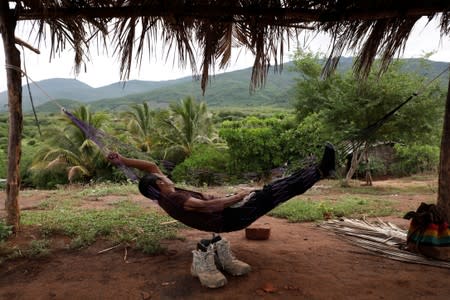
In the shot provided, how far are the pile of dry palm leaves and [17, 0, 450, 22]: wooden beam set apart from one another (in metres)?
1.61

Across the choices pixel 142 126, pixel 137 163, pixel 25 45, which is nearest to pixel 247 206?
pixel 137 163

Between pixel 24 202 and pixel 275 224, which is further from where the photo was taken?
pixel 24 202

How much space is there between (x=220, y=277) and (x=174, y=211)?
46cm

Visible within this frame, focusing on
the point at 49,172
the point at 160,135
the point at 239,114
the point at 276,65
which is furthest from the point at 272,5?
the point at 239,114

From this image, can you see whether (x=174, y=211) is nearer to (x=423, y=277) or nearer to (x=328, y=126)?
(x=423, y=277)

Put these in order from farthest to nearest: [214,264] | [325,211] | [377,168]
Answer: [377,168] < [325,211] < [214,264]

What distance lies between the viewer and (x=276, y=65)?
3170 mm

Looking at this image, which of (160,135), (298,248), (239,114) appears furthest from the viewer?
(239,114)

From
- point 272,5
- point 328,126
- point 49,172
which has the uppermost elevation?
point 272,5

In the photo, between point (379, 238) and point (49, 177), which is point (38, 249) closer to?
point (379, 238)

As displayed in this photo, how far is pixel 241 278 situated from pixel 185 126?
12.4 meters

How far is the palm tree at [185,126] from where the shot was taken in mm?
14141

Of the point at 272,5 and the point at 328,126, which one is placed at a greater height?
the point at 272,5

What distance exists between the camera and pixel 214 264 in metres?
2.24
